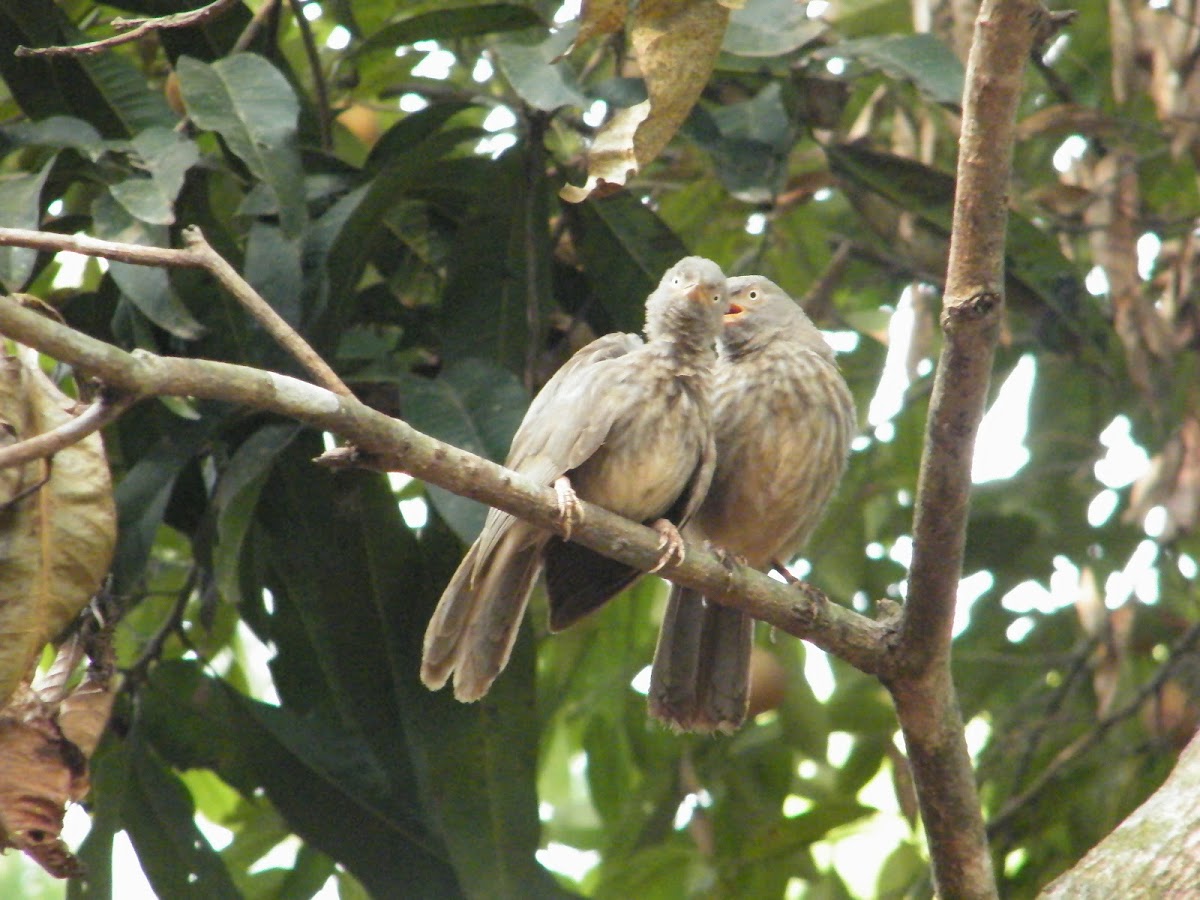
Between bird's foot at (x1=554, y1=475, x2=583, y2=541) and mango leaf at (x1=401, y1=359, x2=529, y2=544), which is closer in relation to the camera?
bird's foot at (x1=554, y1=475, x2=583, y2=541)

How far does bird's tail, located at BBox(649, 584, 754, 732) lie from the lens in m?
4.60

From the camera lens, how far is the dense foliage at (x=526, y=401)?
4.07 m

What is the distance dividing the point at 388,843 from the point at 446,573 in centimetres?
75

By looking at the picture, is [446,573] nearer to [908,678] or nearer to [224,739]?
[224,739]

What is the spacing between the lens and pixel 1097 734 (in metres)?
5.46

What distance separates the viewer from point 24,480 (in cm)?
291

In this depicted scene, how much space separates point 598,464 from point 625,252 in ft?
2.55

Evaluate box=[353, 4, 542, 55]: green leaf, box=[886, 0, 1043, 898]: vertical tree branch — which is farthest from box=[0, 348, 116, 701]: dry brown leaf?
box=[353, 4, 542, 55]: green leaf

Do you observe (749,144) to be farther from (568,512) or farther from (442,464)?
(442,464)

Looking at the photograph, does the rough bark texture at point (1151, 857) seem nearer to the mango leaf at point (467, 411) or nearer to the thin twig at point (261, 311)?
the mango leaf at point (467, 411)

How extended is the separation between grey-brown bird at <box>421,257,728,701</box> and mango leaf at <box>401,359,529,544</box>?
0.18ft

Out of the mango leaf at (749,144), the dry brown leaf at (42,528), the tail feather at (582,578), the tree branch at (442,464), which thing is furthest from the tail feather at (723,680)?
the dry brown leaf at (42,528)

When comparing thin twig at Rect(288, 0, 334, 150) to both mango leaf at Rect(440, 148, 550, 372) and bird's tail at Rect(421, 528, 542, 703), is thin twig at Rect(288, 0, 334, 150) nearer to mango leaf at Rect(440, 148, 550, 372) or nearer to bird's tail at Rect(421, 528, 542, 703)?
mango leaf at Rect(440, 148, 550, 372)

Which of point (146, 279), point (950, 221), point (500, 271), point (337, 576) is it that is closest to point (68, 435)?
point (146, 279)
